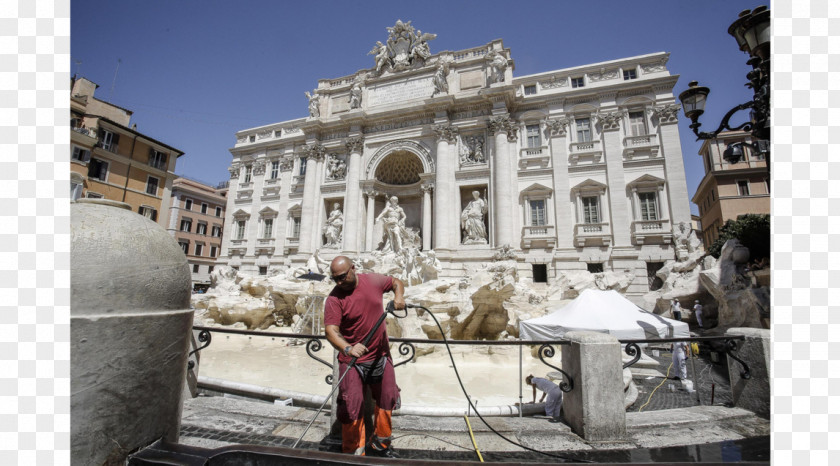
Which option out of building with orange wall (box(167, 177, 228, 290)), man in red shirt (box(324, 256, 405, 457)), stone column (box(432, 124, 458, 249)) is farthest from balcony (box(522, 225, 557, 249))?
building with orange wall (box(167, 177, 228, 290))

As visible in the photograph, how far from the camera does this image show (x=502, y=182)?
18.6 metres

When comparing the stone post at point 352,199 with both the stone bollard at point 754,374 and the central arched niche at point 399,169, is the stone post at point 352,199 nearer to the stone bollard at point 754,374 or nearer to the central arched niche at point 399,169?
the central arched niche at point 399,169

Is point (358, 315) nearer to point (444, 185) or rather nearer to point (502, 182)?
point (502, 182)

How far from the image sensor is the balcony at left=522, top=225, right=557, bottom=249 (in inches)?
707

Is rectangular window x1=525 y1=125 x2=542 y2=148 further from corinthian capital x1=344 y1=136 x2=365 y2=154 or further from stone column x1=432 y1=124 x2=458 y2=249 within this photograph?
corinthian capital x1=344 y1=136 x2=365 y2=154

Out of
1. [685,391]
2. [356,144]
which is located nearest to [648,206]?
[685,391]

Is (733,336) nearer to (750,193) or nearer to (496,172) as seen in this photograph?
(496,172)

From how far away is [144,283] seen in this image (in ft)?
5.04

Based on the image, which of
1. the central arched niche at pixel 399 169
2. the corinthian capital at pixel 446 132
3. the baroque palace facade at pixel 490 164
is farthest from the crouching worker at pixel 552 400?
the central arched niche at pixel 399 169

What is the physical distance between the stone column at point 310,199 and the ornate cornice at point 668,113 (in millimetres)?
21203

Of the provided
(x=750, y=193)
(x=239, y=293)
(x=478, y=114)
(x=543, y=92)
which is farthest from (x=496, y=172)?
(x=750, y=193)

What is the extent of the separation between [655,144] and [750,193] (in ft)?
58.7

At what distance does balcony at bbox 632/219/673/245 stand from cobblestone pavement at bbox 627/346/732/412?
28.9ft

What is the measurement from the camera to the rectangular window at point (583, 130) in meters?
19.0
